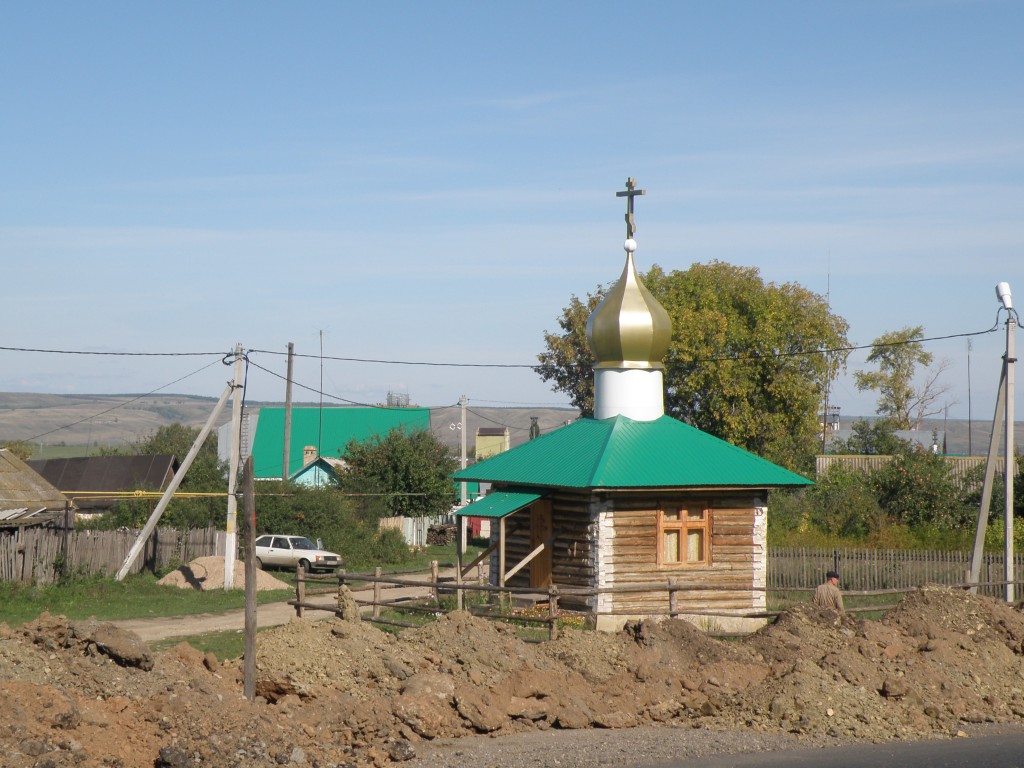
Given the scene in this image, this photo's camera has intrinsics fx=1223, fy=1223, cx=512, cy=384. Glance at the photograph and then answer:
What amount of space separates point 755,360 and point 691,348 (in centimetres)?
296

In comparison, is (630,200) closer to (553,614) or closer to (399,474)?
(553,614)

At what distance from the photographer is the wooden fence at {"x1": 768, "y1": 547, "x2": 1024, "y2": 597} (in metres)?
29.9

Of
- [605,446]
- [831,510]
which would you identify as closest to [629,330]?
[605,446]

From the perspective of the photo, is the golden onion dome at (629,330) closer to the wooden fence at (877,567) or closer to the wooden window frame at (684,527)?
the wooden window frame at (684,527)

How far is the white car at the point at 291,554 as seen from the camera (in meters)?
37.6

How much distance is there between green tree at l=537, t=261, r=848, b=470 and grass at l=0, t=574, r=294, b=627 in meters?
26.0

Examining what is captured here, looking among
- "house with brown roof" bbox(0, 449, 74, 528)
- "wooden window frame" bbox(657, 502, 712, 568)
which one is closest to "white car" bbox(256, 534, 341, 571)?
"house with brown roof" bbox(0, 449, 74, 528)

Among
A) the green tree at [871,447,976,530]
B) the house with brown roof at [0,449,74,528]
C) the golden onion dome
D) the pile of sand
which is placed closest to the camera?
the golden onion dome

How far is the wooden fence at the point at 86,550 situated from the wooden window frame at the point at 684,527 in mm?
15150

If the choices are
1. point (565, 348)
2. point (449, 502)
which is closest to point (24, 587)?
point (449, 502)

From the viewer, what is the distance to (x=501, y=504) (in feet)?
76.7

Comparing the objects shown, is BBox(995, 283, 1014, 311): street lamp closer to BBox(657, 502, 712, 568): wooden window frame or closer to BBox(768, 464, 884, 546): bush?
BBox(657, 502, 712, 568): wooden window frame

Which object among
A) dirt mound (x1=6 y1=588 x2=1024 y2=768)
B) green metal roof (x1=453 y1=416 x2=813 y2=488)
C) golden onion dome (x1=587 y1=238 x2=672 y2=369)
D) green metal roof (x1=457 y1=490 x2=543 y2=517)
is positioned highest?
golden onion dome (x1=587 y1=238 x2=672 y2=369)

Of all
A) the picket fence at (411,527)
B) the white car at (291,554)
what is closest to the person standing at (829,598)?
the white car at (291,554)
